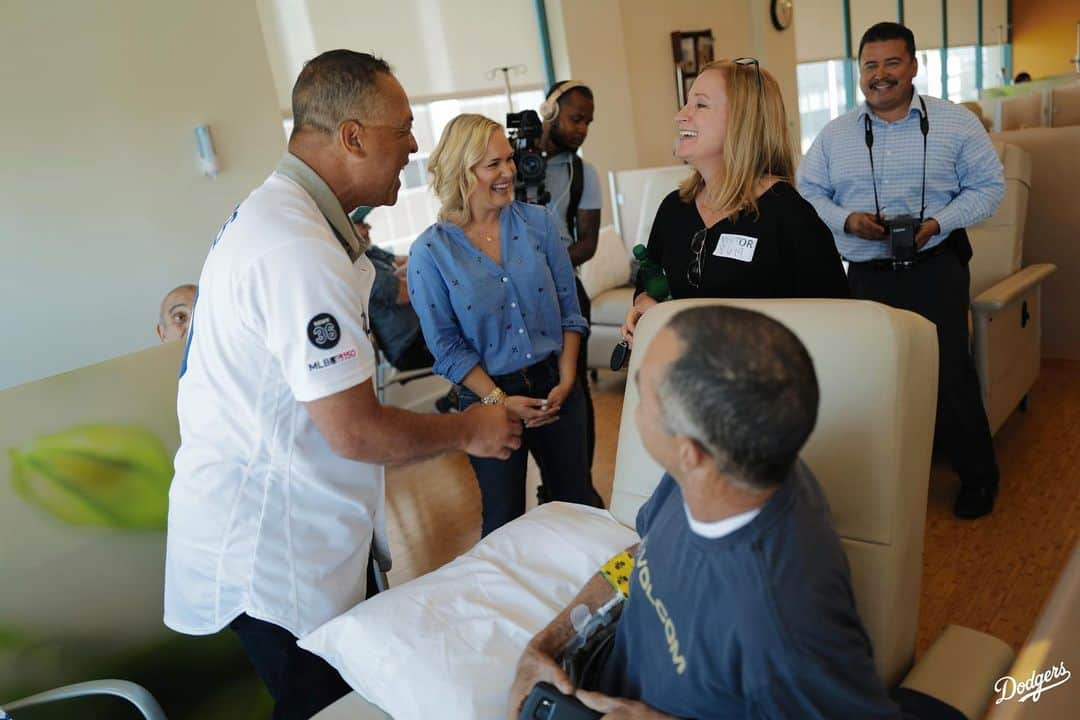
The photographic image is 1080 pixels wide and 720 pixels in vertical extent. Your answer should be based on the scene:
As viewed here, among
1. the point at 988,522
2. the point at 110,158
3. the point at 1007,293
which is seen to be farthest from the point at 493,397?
the point at 110,158

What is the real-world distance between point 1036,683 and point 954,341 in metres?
2.03

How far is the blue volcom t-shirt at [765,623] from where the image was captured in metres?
0.85

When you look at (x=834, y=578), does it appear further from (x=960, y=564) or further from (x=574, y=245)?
(x=574, y=245)

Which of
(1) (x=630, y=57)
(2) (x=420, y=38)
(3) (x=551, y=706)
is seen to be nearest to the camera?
(3) (x=551, y=706)

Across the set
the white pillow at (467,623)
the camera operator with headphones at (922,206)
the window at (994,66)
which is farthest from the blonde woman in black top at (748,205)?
the window at (994,66)

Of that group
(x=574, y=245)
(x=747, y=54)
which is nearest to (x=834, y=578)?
(x=574, y=245)

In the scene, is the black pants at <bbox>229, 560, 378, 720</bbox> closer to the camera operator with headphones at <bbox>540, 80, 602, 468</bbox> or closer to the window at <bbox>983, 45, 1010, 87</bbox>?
the camera operator with headphones at <bbox>540, 80, 602, 468</bbox>

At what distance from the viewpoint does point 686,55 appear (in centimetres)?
628

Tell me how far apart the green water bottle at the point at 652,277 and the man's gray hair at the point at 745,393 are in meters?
1.10

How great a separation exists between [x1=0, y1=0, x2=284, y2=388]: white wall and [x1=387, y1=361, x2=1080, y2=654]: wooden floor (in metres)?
1.35

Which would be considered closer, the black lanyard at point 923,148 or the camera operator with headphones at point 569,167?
the black lanyard at point 923,148

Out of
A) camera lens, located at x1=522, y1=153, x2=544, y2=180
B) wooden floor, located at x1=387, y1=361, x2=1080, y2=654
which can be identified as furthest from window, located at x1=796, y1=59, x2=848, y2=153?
camera lens, located at x1=522, y1=153, x2=544, y2=180

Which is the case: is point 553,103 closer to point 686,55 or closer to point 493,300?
point 493,300

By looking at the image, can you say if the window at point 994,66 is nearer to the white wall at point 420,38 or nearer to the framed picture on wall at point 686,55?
the framed picture on wall at point 686,55
